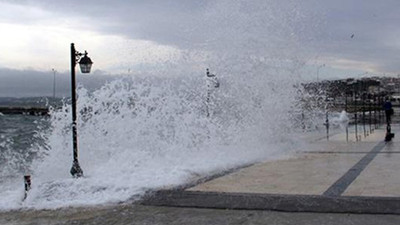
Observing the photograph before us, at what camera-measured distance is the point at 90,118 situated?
670 inches

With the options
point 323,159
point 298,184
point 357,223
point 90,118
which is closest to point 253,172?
point 298,184

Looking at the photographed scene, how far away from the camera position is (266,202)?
9.42 meters

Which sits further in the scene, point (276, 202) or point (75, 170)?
point (75, 170)

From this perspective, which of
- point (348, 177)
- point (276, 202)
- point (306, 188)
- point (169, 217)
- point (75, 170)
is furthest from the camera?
point (75, 170)

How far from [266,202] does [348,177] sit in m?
A: 3.07

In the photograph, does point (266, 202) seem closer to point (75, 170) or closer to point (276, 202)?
point (276, 202)

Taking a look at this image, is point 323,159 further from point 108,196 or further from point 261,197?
point 108,196

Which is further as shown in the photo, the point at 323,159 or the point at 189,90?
the point at 189,90

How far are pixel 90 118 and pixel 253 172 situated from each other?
6.29 m

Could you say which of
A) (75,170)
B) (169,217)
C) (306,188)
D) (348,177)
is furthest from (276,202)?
(75,170)

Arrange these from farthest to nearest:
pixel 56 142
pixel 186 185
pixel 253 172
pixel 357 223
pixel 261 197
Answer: pixel 56 142
pixel 253 172
pixel 186 185
pixel 261 197
pixel 357 223

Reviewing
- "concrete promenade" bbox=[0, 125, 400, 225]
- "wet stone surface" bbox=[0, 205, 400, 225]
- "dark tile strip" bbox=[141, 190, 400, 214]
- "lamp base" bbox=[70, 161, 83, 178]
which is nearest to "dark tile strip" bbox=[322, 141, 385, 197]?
"concrete promenade" bbox=[0, 125, 400, 225]

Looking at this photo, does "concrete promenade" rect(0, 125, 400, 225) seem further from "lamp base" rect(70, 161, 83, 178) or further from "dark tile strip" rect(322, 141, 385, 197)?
"lamp base" rect(70, 161, 83, 178)

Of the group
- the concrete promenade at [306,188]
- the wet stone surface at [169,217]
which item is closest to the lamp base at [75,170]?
the wet stone surface at [169,217]
